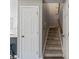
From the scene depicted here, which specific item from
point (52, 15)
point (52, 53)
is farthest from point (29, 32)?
point (52, 15)

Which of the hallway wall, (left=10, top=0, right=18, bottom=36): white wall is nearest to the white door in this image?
(left=10, top=0, right=18, bottom=36): white wall

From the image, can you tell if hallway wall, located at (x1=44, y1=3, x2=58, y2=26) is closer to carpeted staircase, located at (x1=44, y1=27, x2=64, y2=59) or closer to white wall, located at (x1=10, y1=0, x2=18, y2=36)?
carpeted staircase, located at (x1=44, y1=27, x2=64, y2=59)

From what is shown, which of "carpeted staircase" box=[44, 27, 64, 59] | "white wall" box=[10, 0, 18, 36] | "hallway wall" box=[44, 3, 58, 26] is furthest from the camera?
"hallway wall" box=[44, 3, 58, 26]

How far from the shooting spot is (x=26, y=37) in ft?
20.5

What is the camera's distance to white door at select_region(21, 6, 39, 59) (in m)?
6.20

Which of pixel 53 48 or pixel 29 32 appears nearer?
pixel 29 32

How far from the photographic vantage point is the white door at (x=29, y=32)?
6.20m

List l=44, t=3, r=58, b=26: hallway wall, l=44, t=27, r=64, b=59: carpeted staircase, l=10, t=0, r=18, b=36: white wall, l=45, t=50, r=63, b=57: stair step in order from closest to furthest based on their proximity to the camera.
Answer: l=10, t=0, r=18, b=36: white wall, l=44, t=27, r=64, b=59: carpeted staircase, l=45, t=50, r=63, b=57: stair step, l=44, t=3, r=58, b=26: hallway wall

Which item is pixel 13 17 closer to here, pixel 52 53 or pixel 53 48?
pixel 52 53

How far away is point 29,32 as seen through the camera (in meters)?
6.23

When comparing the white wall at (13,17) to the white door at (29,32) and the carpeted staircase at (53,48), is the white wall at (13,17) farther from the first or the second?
the carpeted staircase at (53,48)

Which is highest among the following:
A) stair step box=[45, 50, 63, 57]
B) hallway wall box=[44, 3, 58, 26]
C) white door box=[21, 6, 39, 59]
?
hallway wall box=[44, 3, 58, 26]
